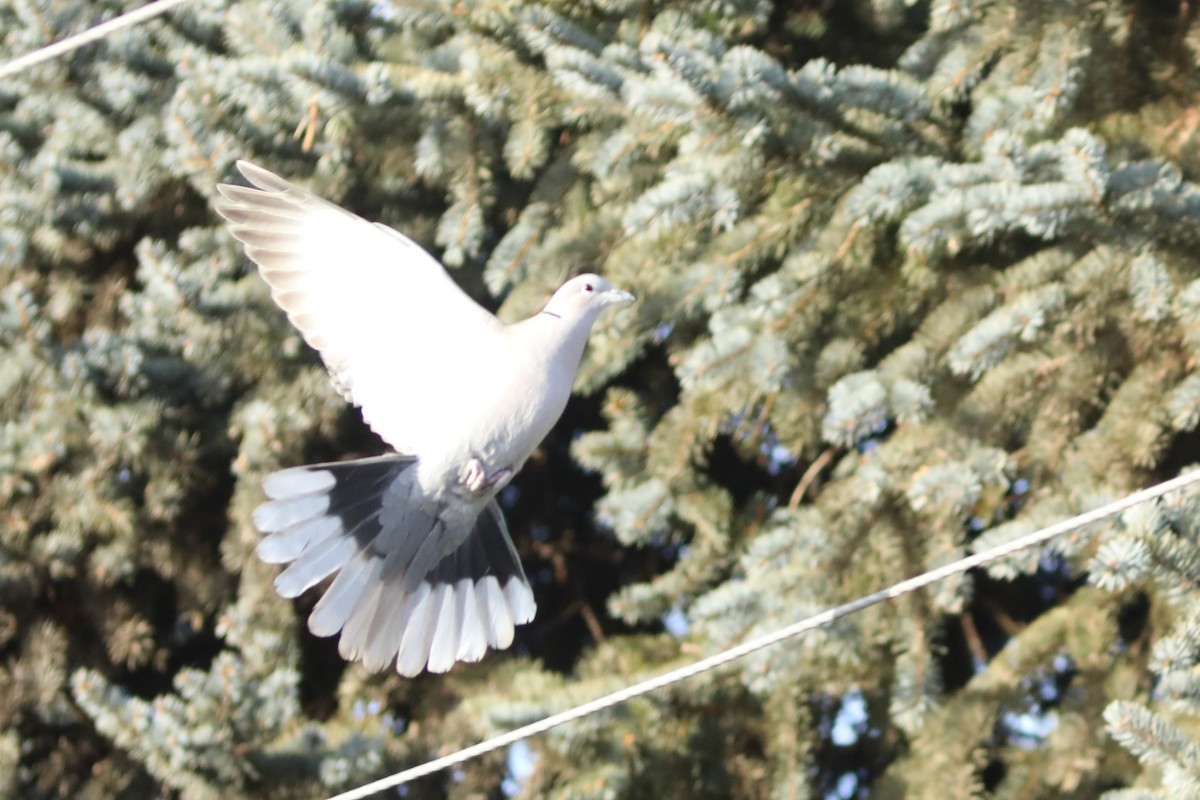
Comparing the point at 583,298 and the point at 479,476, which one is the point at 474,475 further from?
the point at 583,298

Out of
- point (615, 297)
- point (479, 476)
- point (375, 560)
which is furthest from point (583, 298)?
point (375, 560)

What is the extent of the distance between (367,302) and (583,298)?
25cm

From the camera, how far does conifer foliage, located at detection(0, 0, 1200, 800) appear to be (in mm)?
1952

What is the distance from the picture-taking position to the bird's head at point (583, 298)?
149cm

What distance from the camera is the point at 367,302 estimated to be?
1587 millimetres

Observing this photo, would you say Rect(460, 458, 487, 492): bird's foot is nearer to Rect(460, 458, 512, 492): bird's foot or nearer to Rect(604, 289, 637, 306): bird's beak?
Rect(460, 458, 512, 492): bird's foot

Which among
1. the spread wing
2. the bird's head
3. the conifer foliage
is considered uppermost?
the bird's head

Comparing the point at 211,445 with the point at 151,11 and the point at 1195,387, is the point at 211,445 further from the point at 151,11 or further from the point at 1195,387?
the point at 1195,387

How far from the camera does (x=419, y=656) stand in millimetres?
1729

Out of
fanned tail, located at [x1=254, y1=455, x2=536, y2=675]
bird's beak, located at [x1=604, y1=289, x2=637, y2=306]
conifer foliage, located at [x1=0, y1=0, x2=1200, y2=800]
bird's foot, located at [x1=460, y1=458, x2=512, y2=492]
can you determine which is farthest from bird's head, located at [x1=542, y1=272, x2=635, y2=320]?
conifer foliage, located at [x1=0, y1=0, x2=1200, y2=800]

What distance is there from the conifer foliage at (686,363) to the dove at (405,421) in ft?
1.35

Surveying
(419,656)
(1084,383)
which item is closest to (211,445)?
(419,656)

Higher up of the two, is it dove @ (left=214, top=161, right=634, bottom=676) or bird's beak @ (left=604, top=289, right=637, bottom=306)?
bird's beak @ (left=604, top=289, right=637, bottom=306)

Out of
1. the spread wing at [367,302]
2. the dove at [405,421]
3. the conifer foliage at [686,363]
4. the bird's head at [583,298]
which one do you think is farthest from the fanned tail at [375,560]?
the conifer foliage at [686,363]
